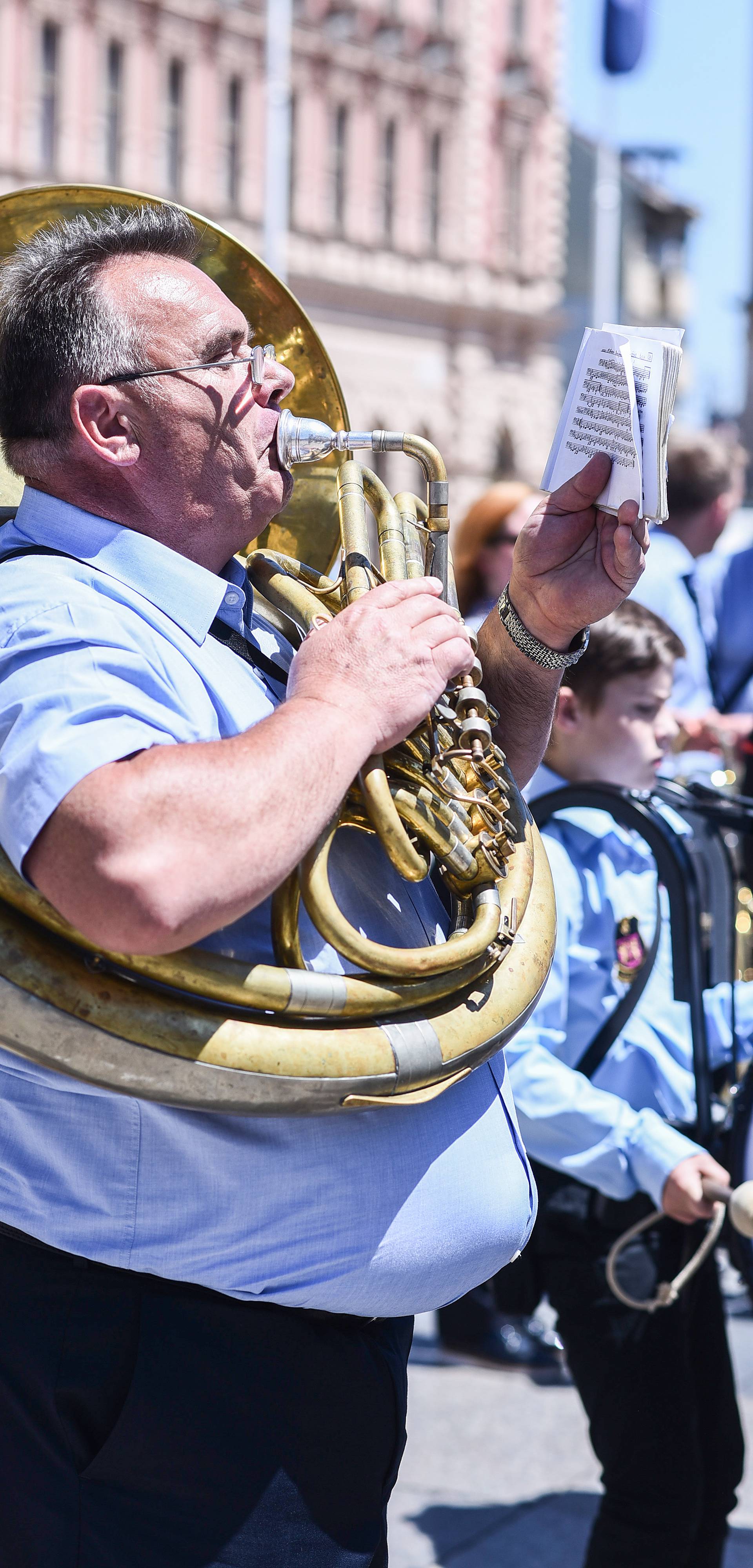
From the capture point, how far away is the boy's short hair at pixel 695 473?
4.68m

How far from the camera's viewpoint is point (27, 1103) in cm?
155

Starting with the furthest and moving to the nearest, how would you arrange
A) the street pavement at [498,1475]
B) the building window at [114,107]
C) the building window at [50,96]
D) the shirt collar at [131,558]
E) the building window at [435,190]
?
1. the building window at [435,190]
2. the building window at [114,107]
3. the building window at [50,96]
4. the street pavement at [498,1475]
5. the shirt collar at [131,558]

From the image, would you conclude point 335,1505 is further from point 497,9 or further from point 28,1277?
point 497,9

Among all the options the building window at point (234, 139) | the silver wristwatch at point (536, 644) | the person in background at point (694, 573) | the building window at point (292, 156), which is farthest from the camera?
the building window at point (292, 156)

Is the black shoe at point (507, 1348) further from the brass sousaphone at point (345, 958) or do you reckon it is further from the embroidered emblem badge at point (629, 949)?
the brass sousaphone at point (345, 958)

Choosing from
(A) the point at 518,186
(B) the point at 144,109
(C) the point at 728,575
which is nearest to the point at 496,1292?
(C) the point at 728,575

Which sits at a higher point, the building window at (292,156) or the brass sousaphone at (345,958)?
the building window at (292,156)

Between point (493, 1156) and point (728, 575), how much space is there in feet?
10.6

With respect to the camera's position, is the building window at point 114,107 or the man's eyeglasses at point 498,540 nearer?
the man's eyeglasses at point 498,540

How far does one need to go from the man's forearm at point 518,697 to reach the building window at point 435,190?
30917 millimetres

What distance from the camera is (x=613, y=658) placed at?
106 inches

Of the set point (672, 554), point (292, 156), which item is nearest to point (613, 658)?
point (672, 554)

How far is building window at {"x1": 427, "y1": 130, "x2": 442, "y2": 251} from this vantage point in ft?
103

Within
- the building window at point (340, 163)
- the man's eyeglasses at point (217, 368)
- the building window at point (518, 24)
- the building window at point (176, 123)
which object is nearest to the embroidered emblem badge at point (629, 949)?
the man's eyeglasses at point (217, 368)
